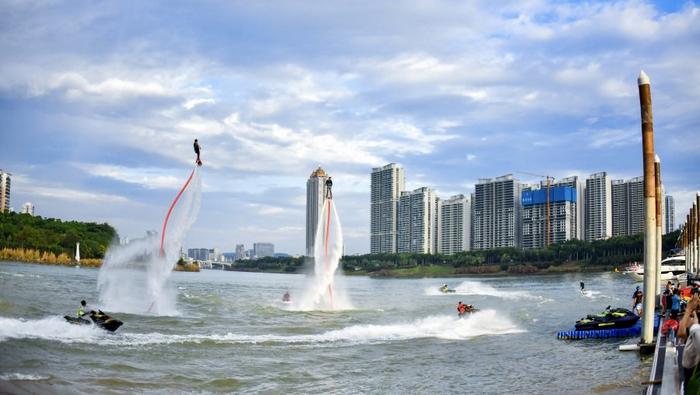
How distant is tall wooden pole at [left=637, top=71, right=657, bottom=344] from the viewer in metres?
28.0

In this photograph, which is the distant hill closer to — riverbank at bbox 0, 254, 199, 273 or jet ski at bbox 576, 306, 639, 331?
riverbank at bbox 0, 254, 199, 273

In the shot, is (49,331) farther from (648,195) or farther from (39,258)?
(39,258)

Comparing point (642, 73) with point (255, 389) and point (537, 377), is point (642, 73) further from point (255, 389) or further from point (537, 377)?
point (255, 389)

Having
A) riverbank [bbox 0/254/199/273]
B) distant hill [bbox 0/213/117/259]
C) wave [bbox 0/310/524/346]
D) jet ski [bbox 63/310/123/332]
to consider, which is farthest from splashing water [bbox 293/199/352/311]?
distant hill [bbox 0/213/117/259]

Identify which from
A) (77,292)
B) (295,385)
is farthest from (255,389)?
(77,292)

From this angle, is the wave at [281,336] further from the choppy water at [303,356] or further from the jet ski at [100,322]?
the jet ski at [100,322]

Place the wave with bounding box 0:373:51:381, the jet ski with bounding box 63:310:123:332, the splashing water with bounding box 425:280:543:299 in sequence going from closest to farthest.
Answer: the wave with bounding box 0:373:51:381 < the jet ski with bounding box 63:310:123:332 < the splashing water with bounding box 425:280:543:299

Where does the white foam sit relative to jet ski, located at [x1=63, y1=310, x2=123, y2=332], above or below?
below

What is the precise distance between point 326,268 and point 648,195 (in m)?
31.3

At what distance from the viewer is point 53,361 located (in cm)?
2703

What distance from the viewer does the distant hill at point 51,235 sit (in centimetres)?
16488

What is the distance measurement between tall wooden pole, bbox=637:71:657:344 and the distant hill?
148 metres

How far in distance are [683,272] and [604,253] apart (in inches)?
4104

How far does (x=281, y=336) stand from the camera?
39.3 metres
